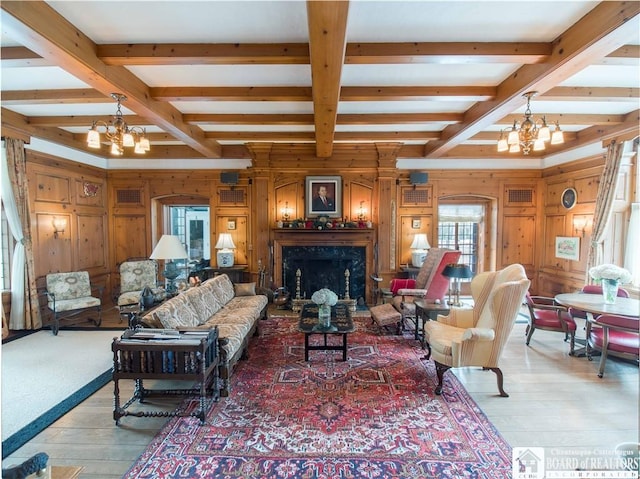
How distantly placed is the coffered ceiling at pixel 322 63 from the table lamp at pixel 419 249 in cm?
183

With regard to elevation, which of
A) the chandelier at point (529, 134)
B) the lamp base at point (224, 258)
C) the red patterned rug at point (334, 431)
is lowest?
the red patterned rug at point (334, 431)

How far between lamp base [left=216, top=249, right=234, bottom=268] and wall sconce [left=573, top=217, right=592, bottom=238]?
20.2ft

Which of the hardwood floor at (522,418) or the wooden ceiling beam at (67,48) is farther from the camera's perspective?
the hardwood floor at (522,418)

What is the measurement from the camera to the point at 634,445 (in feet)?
5.68

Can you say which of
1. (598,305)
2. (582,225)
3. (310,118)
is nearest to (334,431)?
(598,305)

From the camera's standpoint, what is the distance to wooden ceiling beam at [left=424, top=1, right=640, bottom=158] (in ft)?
7.54

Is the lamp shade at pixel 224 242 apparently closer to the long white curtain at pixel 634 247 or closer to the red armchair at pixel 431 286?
the red armchair at pixel 431 286

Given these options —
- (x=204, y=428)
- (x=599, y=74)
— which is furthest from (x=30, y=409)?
(x=599, y=74)

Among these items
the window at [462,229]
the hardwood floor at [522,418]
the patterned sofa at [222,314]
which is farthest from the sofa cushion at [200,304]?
the window at [462,229]

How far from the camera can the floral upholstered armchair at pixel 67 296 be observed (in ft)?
15.5

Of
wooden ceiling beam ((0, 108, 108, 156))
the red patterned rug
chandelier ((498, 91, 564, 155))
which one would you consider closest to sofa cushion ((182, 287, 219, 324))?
the red patterned rug

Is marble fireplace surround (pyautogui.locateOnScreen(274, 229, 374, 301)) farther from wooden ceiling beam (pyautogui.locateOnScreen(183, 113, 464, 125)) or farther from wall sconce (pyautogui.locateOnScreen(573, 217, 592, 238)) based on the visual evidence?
wall sconce (pyautogui.locateOnScreen(573, 217, 592, 238))

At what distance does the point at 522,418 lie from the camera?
9.10ft

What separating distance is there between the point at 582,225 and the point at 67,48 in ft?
23.4
